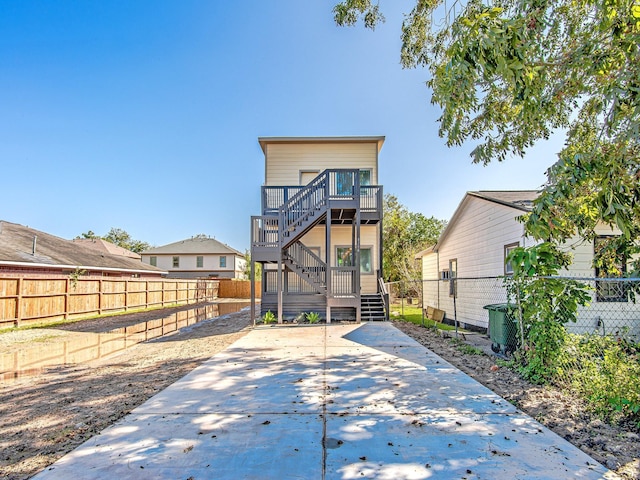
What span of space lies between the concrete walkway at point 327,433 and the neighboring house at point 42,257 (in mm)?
12696

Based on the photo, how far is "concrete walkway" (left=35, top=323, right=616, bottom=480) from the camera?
2.75 metres

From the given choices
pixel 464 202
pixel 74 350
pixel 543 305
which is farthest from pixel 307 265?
pixel 543 305

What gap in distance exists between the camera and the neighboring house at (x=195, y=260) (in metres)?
39.2

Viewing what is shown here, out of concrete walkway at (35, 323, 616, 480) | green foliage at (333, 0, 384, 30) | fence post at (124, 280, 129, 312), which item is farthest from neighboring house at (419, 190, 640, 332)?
fence post at (124, 280, 129, 312)

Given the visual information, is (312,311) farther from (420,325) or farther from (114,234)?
(114,234)

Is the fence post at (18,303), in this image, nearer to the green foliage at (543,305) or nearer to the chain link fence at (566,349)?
the chain link fence at (566,349)

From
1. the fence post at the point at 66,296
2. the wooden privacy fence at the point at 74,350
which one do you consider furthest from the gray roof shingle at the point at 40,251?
the wooden privacy fence at the point at 74,350

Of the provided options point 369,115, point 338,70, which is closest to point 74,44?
point 338,70

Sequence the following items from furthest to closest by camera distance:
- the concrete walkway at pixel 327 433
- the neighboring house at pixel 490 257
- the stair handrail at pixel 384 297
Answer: the stair handrail at pixel 384 297, the neighboring house at pixel 490 257, the concrete walkway at pixel 327 433

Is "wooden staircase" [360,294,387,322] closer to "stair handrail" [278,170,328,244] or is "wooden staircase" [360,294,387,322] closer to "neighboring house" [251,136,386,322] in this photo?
"neighboring house" [251,136,386,322]

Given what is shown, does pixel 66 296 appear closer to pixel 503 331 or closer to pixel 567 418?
pixel 503 331

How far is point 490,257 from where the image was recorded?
34.2 feet

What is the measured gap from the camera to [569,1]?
6.72 meters

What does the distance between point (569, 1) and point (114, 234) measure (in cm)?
7725
